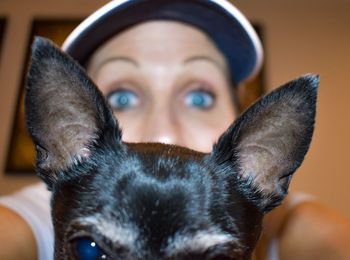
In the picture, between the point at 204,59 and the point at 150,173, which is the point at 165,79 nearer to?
the point at 204,59

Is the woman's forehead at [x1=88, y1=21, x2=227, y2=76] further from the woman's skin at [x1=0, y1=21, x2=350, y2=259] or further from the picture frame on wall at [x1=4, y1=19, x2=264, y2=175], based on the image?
the picture frame on wall at [x1=4, y1=19, x2=264, y2=175]

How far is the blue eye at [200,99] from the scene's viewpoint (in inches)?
55.7

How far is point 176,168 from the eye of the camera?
81 cm

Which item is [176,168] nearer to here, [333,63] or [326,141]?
[326,141]

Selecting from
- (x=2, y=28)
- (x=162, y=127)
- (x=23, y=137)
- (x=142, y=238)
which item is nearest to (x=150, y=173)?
(x=142, y=238)

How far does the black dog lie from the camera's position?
0.73 meters

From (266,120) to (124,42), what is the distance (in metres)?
0.68

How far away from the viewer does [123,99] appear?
141cm

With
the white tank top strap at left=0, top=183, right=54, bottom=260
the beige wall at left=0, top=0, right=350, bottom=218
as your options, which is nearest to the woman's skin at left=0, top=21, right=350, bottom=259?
the white tank top strap at left=0, top=183, right=54, bottom=260

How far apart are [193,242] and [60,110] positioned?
0.34m

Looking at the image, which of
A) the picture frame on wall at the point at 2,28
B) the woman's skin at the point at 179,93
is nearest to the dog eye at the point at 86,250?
the woman's skin at the point at 179,93

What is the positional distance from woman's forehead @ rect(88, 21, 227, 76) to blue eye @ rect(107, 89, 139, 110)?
3.9 inches

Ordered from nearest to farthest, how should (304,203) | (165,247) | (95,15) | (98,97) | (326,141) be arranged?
(165,247) → (98,97) → (95,15) → (304,203) → (326,141)

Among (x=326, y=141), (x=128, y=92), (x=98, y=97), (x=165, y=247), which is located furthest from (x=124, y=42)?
(x=326, y=141)
